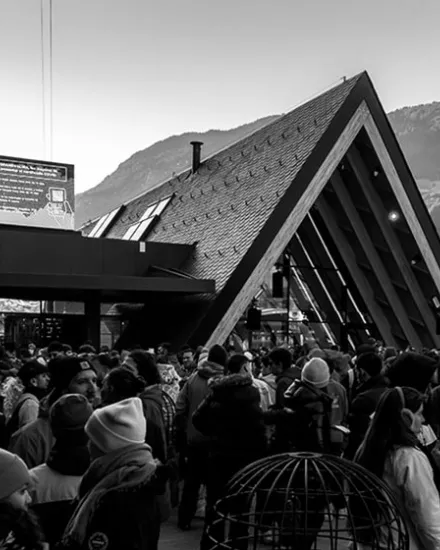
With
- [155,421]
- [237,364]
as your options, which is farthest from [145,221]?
[155,421]

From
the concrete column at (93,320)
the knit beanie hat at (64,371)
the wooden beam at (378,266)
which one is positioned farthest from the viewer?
the wooden beam at (378,266)

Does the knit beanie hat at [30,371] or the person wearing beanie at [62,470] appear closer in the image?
the person wearing beanie at [62,470]

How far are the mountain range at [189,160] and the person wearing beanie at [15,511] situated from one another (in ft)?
340

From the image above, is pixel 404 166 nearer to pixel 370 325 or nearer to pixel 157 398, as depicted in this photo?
pixel 370 325

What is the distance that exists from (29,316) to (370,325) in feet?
34.6

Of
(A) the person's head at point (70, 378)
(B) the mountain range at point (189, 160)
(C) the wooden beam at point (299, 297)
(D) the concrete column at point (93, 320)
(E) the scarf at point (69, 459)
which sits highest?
(B) the mountain range at point (189, 160)

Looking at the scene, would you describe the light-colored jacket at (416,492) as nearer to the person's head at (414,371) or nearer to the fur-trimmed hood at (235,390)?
the person's head at (414,371)

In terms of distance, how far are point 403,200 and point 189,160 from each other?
384 ft

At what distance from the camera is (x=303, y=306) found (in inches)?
1062

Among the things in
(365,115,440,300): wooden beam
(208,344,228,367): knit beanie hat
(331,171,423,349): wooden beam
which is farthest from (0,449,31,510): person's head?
(331,171,423,349): wooden beam

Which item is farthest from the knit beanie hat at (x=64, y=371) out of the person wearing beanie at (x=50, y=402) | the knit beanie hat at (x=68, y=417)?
the knit beanie hat at (x=68, y=417)

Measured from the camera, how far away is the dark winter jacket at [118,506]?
3.46 m

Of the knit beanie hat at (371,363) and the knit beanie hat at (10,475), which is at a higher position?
the knit beanie hat at (371,363)

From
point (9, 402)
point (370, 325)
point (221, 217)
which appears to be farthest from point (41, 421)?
point (370, 325)
